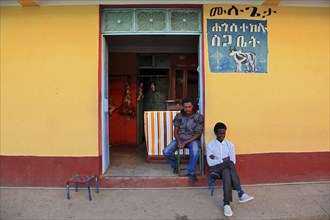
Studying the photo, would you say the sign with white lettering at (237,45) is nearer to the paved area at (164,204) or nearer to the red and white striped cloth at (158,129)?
the red and white striped cloth at (158,129)

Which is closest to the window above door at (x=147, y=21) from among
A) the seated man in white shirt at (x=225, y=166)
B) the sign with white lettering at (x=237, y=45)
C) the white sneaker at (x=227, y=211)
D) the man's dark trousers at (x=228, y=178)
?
the sign with white lettering at (x=237, y=45)

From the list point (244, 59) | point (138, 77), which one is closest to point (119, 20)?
point (244, 59)

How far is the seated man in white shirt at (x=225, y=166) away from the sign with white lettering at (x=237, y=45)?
4.24 feet

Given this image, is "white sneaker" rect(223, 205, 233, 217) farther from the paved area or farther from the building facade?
the building facade

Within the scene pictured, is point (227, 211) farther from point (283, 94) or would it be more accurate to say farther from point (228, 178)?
point (283, 94)

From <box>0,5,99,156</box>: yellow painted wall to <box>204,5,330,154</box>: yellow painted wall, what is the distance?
213 cm

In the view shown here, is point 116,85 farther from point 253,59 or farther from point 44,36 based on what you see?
point 253,59

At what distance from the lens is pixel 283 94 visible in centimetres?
511

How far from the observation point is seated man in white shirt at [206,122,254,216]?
12.9 ft

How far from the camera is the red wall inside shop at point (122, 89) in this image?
8086mm

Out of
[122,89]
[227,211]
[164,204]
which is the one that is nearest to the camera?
[227,211]

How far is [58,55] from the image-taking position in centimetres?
498

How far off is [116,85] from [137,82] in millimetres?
638

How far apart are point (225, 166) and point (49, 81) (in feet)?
11.2
